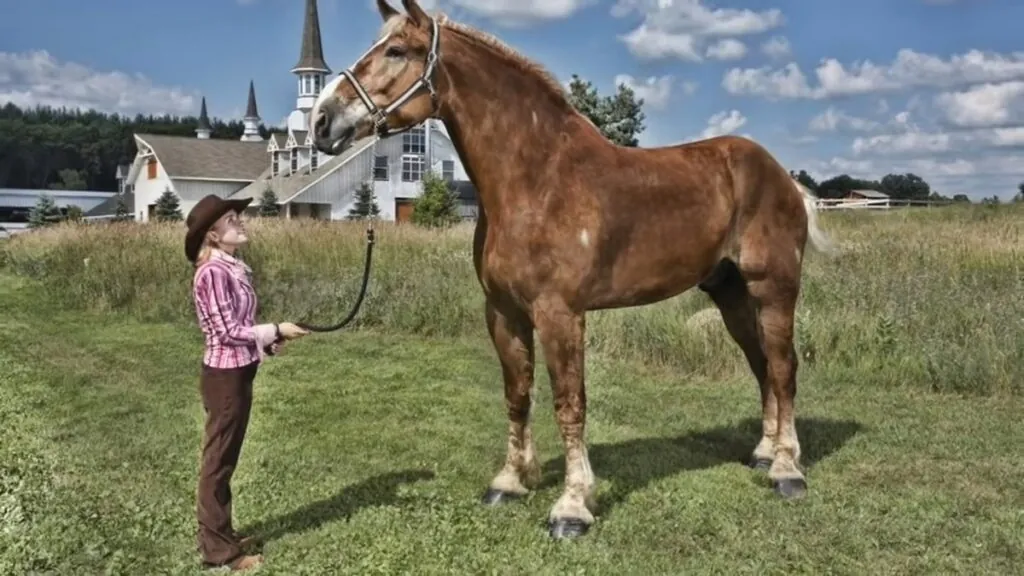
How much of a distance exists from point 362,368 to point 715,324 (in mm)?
3738

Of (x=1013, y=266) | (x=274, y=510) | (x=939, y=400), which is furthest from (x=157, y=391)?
(x=1013, y=266)

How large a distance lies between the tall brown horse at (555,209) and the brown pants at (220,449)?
1.19 meters

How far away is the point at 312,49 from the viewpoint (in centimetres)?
5250

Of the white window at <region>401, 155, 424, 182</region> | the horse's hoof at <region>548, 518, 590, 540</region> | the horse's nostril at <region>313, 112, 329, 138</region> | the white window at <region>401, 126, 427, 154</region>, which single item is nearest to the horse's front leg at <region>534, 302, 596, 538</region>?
the horse's hoof at <region>548, 518, 590, 540</region>

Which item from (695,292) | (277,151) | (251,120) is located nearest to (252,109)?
(251,120)

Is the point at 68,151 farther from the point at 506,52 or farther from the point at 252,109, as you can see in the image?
the point at 506,52

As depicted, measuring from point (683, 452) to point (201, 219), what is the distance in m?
3.69

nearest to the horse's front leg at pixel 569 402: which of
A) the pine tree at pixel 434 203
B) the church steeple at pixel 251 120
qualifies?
the pine tree at pixel 434 203

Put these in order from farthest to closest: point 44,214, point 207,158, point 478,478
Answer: point 207,158 → point 44,214 → point 478,478

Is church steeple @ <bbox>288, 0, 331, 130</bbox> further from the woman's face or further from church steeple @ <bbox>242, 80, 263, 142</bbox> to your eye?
the woman's face

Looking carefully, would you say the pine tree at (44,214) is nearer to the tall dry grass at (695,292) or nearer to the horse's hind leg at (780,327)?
the tall dry grass at (695,292)

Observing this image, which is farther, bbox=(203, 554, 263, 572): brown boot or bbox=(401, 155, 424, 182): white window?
bbox=(401, 155, 424, 182): white window

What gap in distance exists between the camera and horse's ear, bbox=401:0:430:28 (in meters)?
4.26

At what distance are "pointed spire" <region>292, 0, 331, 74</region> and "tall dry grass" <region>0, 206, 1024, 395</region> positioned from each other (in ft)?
114
